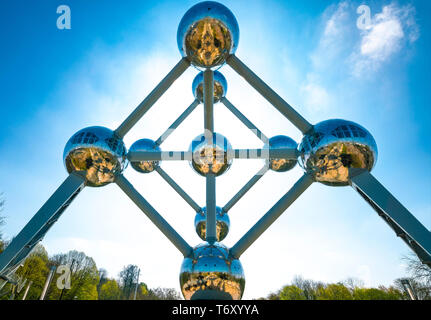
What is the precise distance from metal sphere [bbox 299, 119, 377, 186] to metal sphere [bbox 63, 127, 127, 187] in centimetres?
299

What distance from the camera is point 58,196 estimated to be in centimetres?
357

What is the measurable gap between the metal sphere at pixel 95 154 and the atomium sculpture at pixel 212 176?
0.01 meters

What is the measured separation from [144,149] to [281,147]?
11.8ft

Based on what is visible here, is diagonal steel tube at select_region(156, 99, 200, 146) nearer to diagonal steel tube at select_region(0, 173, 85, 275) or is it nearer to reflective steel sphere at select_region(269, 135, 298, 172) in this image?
reflective steel sphere at select_region(269, 135, 298, 172)

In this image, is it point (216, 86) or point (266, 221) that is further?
point (216, 86)

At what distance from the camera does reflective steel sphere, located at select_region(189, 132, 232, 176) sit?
443 centimetres

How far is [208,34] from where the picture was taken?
364cm

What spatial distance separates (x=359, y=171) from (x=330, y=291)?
45920mm

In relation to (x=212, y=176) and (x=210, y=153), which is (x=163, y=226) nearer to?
(x=212, y=176)

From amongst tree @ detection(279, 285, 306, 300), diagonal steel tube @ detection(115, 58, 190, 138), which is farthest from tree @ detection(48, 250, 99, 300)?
diagonal steel tube @ detection(115, 58, 190, 138)

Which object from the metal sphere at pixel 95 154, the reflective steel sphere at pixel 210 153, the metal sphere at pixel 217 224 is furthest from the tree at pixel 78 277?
the reflective steel sphere at pixel 210 153

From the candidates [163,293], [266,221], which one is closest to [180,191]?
[266,221]
